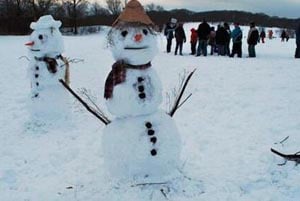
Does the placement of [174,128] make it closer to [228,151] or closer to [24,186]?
[228,151]

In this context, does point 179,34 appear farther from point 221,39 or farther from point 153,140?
point 153,140

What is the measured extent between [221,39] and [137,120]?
13215mm

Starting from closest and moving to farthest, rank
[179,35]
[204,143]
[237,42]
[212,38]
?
[204,143], [237,42], [212,38], [179,35]

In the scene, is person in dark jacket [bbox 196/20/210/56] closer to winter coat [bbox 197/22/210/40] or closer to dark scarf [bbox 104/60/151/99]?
winter coat [bbox 197/22/210/40]

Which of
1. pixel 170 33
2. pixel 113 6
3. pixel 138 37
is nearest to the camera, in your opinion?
pixel 138 37

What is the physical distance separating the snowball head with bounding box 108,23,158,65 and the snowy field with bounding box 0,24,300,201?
12.0 inches

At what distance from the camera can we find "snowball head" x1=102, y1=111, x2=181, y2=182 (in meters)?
5.48

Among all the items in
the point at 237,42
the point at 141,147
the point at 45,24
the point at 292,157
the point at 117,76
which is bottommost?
the point at 292,157

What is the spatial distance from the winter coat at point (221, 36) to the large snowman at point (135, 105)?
1284 cm

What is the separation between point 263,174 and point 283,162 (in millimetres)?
479

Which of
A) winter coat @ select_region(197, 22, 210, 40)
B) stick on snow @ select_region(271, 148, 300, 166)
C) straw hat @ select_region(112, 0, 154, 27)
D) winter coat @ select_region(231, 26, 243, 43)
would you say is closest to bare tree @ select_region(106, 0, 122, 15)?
winter coat @ select_region(197, 22, 210, 40)

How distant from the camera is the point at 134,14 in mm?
5453

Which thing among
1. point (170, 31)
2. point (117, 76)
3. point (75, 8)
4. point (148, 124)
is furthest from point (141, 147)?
point (75, 8)

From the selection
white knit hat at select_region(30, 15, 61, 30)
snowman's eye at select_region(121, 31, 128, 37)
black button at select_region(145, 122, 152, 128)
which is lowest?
black button at select_region(145, 122, 152, 128)
